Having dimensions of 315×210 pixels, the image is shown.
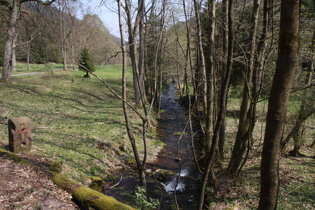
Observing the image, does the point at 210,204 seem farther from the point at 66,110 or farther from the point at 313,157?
the point at 66,110

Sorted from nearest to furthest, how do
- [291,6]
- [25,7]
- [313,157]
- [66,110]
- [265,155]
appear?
[291,6]
[265,155]
[313,157]
[66,110]
[25,7]

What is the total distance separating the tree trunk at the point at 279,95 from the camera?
7.93 ft

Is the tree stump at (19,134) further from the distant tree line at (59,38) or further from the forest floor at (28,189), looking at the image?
the distant tree line at (59,38)

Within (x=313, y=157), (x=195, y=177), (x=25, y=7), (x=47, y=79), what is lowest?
(x=195, y=177)

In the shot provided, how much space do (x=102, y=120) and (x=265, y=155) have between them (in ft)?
41.6

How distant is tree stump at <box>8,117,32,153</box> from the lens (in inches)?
284

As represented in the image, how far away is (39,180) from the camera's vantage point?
19.3 ft

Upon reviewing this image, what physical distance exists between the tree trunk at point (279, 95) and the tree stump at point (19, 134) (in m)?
7.21

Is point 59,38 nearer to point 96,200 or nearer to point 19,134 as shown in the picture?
point 19,134

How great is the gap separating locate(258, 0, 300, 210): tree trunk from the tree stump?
23.7 feet

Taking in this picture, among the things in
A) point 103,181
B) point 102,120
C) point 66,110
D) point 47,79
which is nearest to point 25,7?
point 47,79

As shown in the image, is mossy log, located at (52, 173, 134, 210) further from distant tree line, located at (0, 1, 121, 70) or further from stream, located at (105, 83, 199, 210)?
distant tree line, located at (0, 1, 121, 70)

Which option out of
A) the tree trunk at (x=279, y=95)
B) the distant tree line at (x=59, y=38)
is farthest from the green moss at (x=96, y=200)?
the distant tree line at (x=59, y=38)

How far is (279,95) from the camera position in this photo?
2535 millimetres
